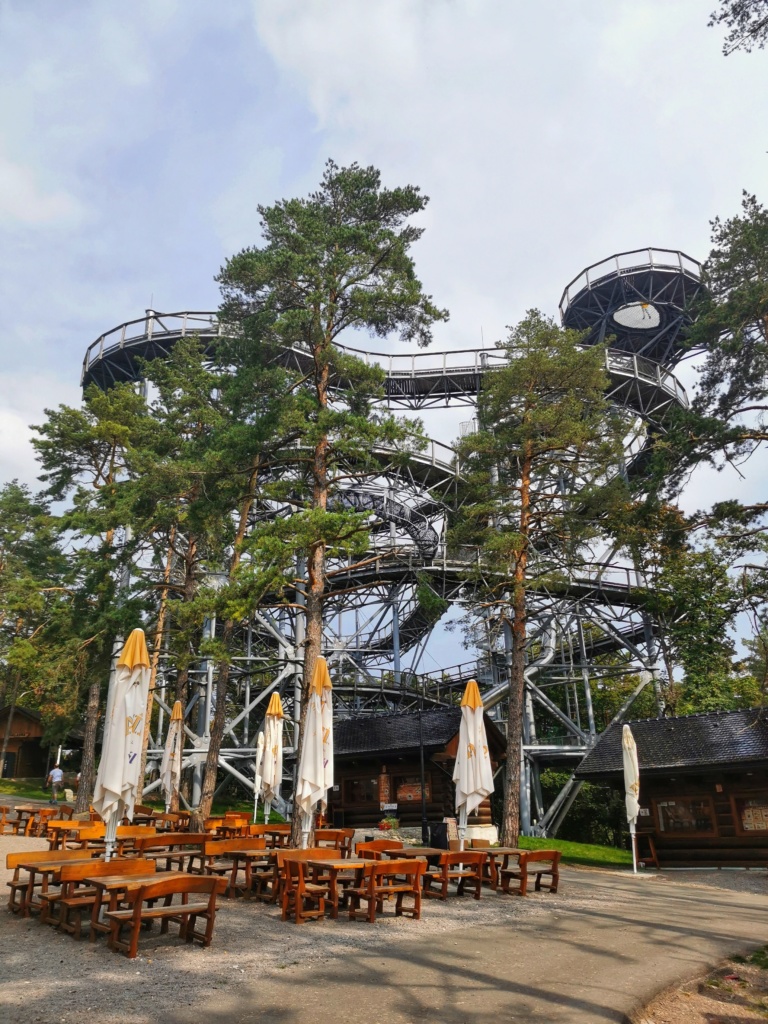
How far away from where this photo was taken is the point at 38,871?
792 centimetres

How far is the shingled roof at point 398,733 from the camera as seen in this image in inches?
830

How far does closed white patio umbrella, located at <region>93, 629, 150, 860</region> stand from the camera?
9.27 meters

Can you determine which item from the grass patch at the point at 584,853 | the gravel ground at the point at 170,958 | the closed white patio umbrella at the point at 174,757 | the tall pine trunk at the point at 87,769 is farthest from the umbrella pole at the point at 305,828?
the tall pine trunk at the point at 87,769

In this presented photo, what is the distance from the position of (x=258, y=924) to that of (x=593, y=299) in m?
34.1

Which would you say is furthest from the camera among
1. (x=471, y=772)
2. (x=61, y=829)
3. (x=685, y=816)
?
(x=685, y=816)

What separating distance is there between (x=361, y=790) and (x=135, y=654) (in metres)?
15.1

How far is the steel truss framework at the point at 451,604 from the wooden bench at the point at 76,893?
1556 cm

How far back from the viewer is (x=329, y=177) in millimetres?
16656

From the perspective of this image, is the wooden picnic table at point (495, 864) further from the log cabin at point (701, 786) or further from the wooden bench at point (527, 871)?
the log cabin at point (701, 786)

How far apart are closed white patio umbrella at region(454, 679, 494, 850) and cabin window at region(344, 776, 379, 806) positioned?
1051 centimetres

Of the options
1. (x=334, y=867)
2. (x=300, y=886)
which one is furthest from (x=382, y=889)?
(x=300, y=886)

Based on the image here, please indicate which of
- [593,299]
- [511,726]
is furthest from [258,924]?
[593,299]

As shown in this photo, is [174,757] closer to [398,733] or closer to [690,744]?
[398,733]

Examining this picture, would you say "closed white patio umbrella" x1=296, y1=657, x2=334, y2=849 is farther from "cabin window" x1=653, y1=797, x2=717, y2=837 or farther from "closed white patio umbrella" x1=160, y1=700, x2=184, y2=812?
"cabin window" x1=653, y1=797, x2=717, y2=837
